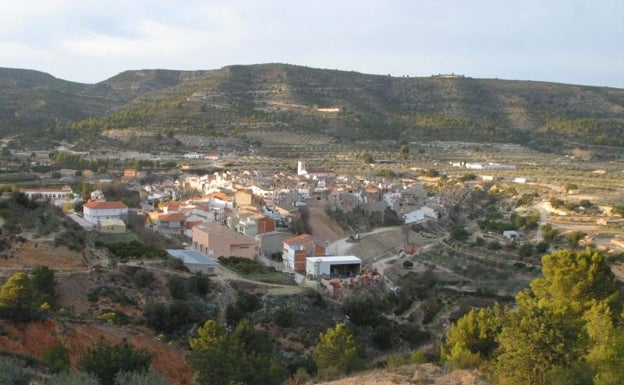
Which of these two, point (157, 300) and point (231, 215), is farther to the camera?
point (231, 215)

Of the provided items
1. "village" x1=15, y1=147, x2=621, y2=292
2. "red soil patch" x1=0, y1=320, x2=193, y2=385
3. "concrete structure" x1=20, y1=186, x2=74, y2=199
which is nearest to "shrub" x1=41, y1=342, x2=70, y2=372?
"red soil patch" x1=0, y1=320, x2=193, y2=385

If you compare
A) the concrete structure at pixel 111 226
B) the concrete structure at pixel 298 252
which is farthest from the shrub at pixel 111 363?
the concrete structure at pixel 111 226

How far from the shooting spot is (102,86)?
11231 centimetres

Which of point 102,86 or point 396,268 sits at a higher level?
point 102,86

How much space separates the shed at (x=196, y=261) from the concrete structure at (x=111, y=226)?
4.09m

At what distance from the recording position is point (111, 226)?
1182 inches

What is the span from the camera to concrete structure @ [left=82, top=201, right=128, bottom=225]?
105ft

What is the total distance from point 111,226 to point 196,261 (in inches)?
255

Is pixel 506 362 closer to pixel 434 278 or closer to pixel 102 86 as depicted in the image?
pixel 434 278

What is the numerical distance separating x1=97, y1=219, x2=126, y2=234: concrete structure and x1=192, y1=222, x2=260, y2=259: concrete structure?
331 centimetres

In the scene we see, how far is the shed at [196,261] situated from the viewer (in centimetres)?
2525

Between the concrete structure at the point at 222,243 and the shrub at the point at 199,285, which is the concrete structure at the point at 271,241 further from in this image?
the shrub at the point at 199,285

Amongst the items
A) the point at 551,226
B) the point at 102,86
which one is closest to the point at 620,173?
the point at 551,226

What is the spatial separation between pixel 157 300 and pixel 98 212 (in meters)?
12.5
